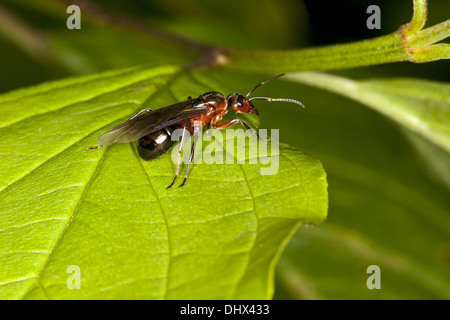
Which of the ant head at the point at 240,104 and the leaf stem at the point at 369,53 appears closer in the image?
the leaf stem at the point at 369,53

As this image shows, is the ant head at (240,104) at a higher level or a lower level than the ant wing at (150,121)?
higher

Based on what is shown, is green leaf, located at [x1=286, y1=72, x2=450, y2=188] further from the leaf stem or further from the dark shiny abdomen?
the dark shiny abdomen

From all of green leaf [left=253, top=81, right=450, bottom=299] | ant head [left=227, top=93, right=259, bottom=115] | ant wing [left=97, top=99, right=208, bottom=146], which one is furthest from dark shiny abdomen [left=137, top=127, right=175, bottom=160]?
green leaf [left=253, top=81, right=450, bottom=299]

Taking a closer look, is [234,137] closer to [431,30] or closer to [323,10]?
[431,30]

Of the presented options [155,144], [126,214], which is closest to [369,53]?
[155,144]

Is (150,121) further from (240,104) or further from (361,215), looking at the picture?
(361,215)

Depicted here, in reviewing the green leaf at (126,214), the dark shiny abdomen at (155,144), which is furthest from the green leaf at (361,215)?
the green leaf at (126,214)

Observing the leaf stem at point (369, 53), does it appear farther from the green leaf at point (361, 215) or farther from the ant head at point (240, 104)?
the green leaf at point (361, 215)
